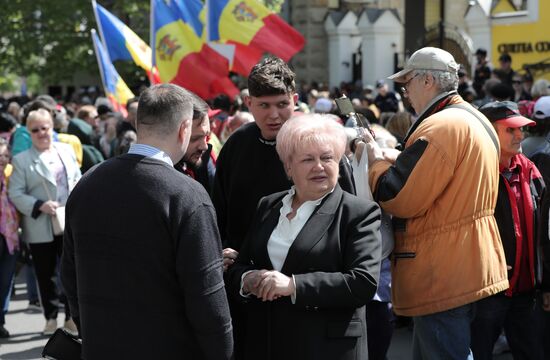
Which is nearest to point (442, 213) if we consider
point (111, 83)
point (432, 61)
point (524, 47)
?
point (432, 61)

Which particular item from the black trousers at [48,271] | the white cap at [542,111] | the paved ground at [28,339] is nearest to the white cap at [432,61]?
the white cap at [542,111]

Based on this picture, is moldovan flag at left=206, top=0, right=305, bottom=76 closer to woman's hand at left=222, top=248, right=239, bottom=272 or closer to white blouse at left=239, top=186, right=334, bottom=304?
→ woman's hand at left=222, top=248, right=239, bottom=272

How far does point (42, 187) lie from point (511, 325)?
172 inches

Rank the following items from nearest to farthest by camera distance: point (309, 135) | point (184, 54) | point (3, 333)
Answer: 1. point (309, 135)
2. point (3, 333)
3. point (184, 54)

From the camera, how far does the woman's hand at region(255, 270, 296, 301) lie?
3.68 metres

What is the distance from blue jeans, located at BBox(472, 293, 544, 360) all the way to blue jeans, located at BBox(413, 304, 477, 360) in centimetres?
82

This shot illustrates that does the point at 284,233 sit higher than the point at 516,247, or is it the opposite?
the point at 284,233

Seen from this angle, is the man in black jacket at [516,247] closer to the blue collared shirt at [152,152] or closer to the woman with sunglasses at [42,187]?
the blue collared shirt at [152,152]

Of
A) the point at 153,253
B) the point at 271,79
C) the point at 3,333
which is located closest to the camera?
the point at 153,253

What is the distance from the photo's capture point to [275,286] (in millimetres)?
3676

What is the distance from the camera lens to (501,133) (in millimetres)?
5383

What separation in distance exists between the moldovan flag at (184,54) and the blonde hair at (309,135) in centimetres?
689

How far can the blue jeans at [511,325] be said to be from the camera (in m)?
5.28

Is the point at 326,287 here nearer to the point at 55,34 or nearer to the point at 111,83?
the point at 111,83
